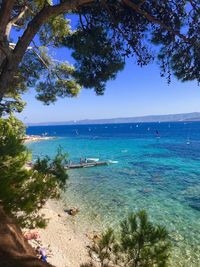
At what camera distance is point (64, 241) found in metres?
16.9

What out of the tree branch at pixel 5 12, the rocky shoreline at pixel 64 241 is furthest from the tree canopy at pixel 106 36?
the rocky shoreline at pixel 64 241

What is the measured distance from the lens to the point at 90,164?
Result: 42375 millimetres

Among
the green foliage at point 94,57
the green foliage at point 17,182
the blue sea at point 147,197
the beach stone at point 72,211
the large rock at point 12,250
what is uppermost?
the green foliage at point 94,57

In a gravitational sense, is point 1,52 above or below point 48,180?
above

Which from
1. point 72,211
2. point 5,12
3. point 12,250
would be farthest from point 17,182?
point 72,211

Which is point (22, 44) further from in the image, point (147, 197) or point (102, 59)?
point (147, 197)

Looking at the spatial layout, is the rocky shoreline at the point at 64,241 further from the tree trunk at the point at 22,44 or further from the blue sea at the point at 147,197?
the tree trunk at the point at 22,44

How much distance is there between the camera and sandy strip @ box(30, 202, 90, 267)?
14.6 m

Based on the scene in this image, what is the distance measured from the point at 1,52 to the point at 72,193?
68.1 ft

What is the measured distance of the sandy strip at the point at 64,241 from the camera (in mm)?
14555

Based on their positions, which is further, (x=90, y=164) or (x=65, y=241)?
(x=90, y=164)

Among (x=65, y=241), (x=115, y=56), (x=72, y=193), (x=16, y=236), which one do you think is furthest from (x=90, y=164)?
(x=16, y=236)

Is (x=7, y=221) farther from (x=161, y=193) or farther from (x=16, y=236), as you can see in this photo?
(x=161, y=193)

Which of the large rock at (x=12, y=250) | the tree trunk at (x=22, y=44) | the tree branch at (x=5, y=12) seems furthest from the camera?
the tree trunk at (x=22, y=44)
